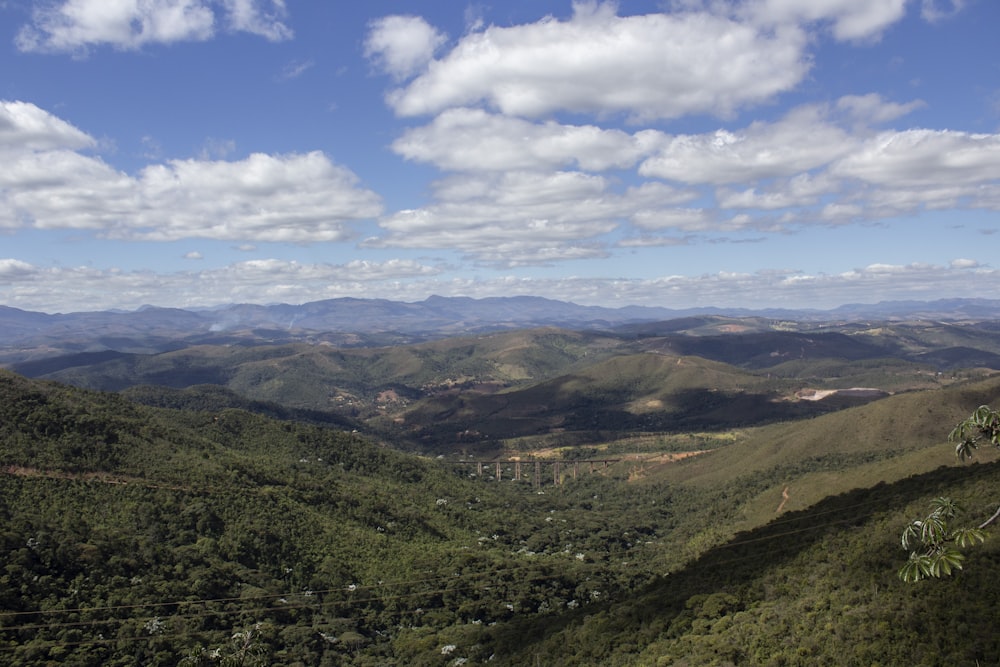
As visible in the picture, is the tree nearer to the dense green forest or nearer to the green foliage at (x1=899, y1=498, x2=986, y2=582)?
the green foliage at (x1=899, y1=498, x2=986, y2=582)

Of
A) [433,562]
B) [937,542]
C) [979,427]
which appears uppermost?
[979,427]

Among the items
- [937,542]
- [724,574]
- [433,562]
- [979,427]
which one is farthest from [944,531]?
[433,562]

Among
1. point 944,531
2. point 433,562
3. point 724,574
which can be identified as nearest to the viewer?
point 944,531

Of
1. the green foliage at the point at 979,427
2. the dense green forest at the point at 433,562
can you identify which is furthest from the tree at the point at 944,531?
the dense green forest at the point at 433,562

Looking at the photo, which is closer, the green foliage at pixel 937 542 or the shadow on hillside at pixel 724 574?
the green foliage at pixel 937 542

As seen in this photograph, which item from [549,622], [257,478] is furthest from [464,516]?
[549,622]

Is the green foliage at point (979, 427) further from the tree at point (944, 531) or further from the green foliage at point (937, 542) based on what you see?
the green foliage at point (937, 542)

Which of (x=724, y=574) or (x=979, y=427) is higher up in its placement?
(x=979, y=427)

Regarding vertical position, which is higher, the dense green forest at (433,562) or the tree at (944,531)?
the tree at (944,531)

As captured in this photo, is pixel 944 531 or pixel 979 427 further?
pixel 979 427

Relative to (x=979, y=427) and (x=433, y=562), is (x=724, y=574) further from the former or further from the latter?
(x=979, y=427)
